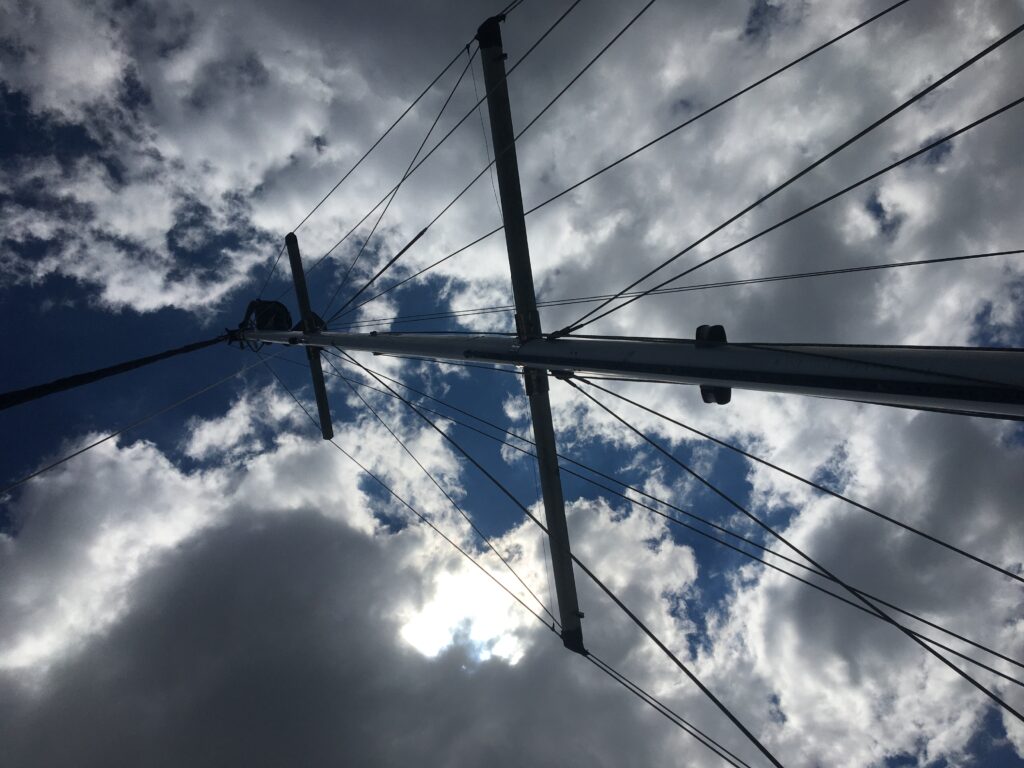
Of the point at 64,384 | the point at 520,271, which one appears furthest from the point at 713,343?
the point at 64,384

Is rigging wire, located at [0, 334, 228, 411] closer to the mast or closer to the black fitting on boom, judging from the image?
the mast

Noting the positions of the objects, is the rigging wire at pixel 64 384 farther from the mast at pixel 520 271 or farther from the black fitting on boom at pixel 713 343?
the black fitting on boom at pixel 713 343

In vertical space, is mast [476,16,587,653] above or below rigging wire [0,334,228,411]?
above

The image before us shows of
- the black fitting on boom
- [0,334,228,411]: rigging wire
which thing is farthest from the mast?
[0,334,228,411]: rigging wire

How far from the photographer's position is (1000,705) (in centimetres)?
356

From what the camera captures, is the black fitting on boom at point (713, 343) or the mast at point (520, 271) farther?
the mast at point (520, 271)

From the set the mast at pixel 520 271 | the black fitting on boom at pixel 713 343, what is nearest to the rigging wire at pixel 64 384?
the mast at pixel 520 271

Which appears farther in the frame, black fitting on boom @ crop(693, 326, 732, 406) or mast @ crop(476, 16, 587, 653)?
mast @ crop(476, 16, 587, 653)

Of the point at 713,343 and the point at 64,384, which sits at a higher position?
the point at 713,343

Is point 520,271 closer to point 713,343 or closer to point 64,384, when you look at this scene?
point 713,343

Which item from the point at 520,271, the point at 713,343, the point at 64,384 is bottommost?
the point at 64,384

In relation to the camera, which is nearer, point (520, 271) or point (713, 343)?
point (713, 343)

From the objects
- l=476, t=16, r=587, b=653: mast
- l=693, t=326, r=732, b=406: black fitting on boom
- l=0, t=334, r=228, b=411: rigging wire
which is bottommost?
l=0, t=334, r=228, b=411: rigging wire

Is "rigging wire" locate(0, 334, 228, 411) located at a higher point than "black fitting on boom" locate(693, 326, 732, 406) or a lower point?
lower
